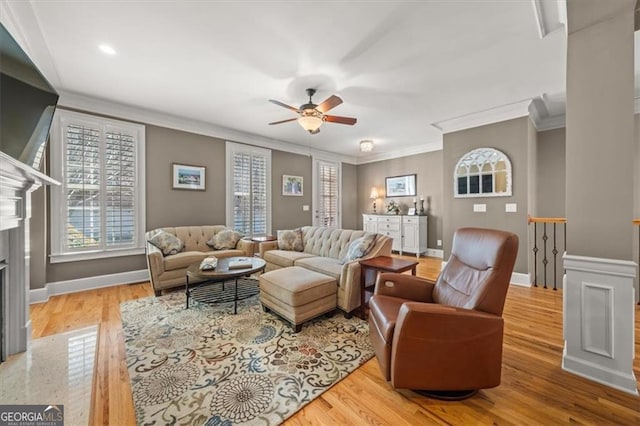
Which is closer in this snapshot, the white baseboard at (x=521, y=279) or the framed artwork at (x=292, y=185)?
the white baseboard at (x=521, y=279)

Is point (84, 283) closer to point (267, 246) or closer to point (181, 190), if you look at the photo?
point (181, 190)

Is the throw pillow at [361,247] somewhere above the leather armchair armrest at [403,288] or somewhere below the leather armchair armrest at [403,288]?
above

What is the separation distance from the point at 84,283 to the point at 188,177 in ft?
7.08

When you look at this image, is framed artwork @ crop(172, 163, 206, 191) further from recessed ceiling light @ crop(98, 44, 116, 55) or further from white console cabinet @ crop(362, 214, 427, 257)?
white console cabinet @ crop(362, 214, 427, 257)

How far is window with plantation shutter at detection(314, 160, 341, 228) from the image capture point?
6.84 meters

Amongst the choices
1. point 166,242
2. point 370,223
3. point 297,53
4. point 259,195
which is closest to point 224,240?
point 166,242

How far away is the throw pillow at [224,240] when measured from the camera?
4316 millimetres

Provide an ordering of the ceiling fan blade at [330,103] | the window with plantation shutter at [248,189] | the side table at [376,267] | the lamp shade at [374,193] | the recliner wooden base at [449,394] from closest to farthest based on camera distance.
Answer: the recliner wooden base at [449,394] → the side table at [376,267] → the ceiling fan blade at [330,103] → the window with plantation shutter at [248,189] → the lamp shade at [374,193]

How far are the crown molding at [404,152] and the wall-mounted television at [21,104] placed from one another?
21.2 ft

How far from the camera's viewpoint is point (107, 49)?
2568 millimetres

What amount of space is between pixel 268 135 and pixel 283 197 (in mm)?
1444

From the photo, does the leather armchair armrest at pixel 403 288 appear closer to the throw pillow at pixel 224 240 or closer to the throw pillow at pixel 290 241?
the throw pillow at pixel 290 241

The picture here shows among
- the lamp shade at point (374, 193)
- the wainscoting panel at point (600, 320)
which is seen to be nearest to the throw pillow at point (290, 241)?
the wainscoting panel at point (600, 320)

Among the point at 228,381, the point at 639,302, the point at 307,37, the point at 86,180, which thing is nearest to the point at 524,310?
the point at 639,302
